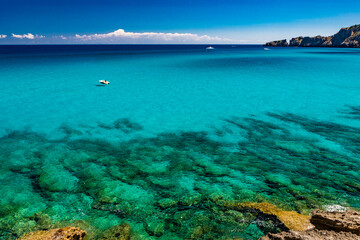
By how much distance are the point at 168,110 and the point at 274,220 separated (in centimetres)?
1514

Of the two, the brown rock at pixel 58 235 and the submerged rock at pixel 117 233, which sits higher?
the brown rock at pixel 58 235

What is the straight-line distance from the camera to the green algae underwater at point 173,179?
293 inches

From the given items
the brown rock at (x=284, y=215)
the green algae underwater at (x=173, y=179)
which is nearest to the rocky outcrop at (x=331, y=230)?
the brown rock at (x=284, y=215)

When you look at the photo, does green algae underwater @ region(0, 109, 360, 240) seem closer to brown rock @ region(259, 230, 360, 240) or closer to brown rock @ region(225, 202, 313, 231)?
brown rock @ region(225, 202, 313, 231)

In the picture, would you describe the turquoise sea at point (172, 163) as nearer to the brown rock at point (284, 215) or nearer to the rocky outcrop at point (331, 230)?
the brown rock at point (284, 215)

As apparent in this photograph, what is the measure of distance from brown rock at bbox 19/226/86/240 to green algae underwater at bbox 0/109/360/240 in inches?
14.4

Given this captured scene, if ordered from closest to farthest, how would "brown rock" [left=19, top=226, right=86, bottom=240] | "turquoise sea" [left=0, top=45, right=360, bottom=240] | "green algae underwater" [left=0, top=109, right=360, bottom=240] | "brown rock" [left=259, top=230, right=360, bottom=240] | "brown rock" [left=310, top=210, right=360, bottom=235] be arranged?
1. "brown rock" [left=259, top=230, right=360, bottom=240]
2. "brown rock" [left=310, top=210, right=360, bottom=235]
3. "brown rock" [left=19, top=226, right=86, bottom=240]
4. "green algae underwater" [left=0, top=109, right=360, bottom=240]
5. "turquoise sea" [left=0, top=45, right=360, bottom=240]

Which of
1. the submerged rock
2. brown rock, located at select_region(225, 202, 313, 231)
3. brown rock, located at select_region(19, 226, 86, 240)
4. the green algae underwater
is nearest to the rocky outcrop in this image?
brown rock, located at select_region(225, 202, 313, 231)

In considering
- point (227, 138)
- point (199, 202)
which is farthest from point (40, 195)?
point (227, 138)

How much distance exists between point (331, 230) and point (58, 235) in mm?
7083

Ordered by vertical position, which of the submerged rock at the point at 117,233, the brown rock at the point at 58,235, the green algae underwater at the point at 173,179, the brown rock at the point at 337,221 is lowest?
the submerged rock at the point at 117,233

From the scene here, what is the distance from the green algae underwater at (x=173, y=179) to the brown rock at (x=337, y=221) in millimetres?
865

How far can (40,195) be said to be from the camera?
8.88 meters

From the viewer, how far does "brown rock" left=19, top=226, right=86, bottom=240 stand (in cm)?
618
